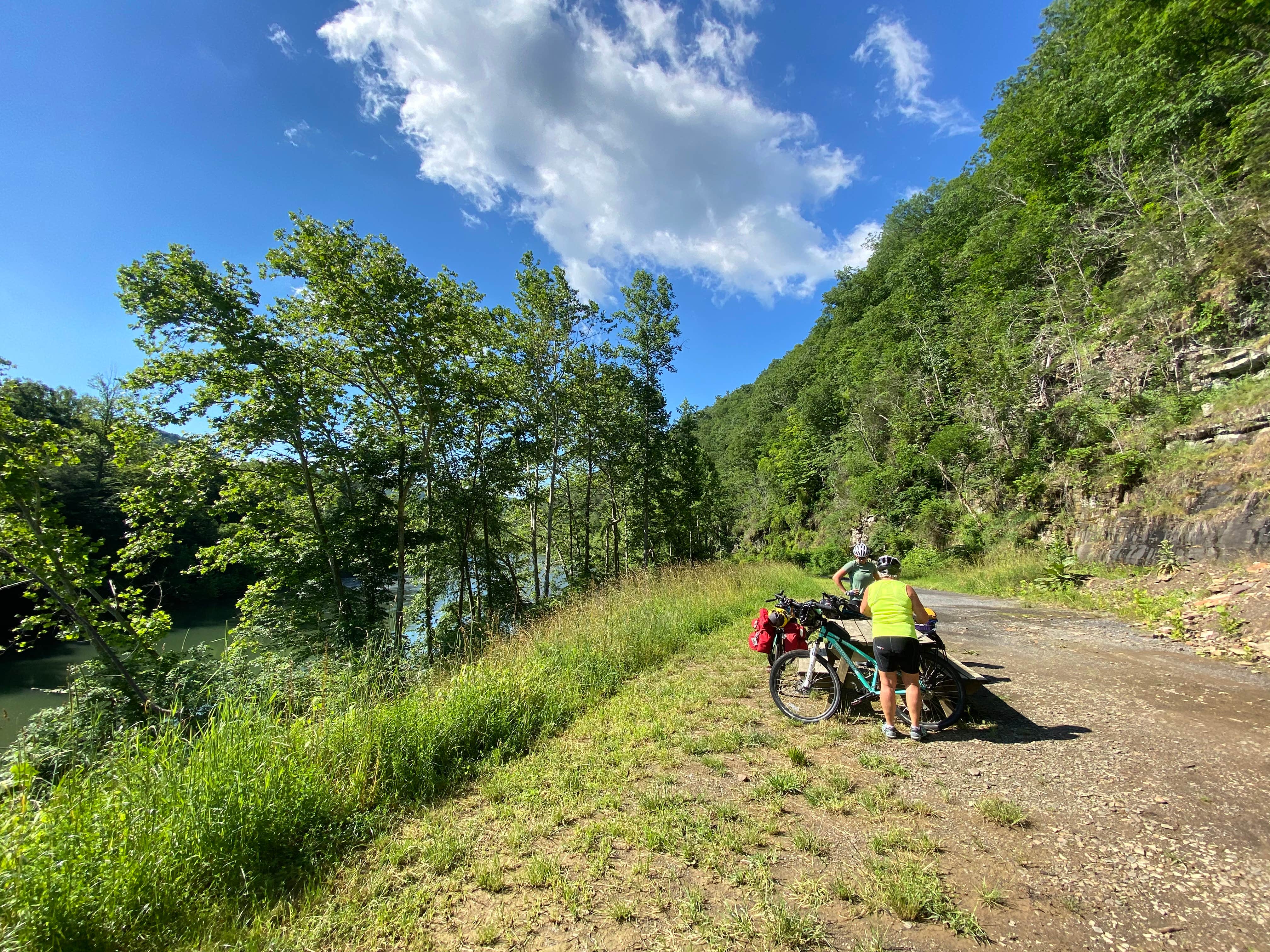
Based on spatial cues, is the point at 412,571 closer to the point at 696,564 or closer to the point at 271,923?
the point at 696,564

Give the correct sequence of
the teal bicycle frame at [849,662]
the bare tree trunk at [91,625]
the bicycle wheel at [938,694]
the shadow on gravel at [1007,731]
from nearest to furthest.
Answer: the shadow on gravel at [1007,731]
the bicycle wheel at [938,694]
the teal bicycle frame at [849,662]
the bare tree trunk at [91,625]

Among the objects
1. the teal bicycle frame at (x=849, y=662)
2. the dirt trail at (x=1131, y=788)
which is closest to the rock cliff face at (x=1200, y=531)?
the dirt trail at (x=1131, y=788)

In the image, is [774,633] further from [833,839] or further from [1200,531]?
[1200,531]

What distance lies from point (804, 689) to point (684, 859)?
7.85 feet

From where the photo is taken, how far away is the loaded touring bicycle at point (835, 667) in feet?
13.4

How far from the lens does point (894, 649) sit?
379 cm

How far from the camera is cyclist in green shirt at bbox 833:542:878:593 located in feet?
19.0

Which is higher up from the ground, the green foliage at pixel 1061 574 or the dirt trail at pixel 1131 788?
the green foliage at pixel 1061 574

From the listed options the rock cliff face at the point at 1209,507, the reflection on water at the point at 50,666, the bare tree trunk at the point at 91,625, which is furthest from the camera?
the reflection on water at the point at 50,666

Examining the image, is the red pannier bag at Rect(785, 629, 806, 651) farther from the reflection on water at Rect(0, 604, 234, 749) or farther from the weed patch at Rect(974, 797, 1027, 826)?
the reflection on water at Rect(0, 604, 234, 749)

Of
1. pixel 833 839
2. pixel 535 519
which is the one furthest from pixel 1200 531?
pixel 535 519

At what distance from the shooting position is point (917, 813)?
2.86 metres

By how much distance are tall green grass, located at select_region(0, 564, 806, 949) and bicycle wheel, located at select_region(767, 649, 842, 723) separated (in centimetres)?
212

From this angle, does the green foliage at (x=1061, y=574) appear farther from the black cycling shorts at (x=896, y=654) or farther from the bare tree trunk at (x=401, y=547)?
the bare tree trunk at (x=401, y=547)
